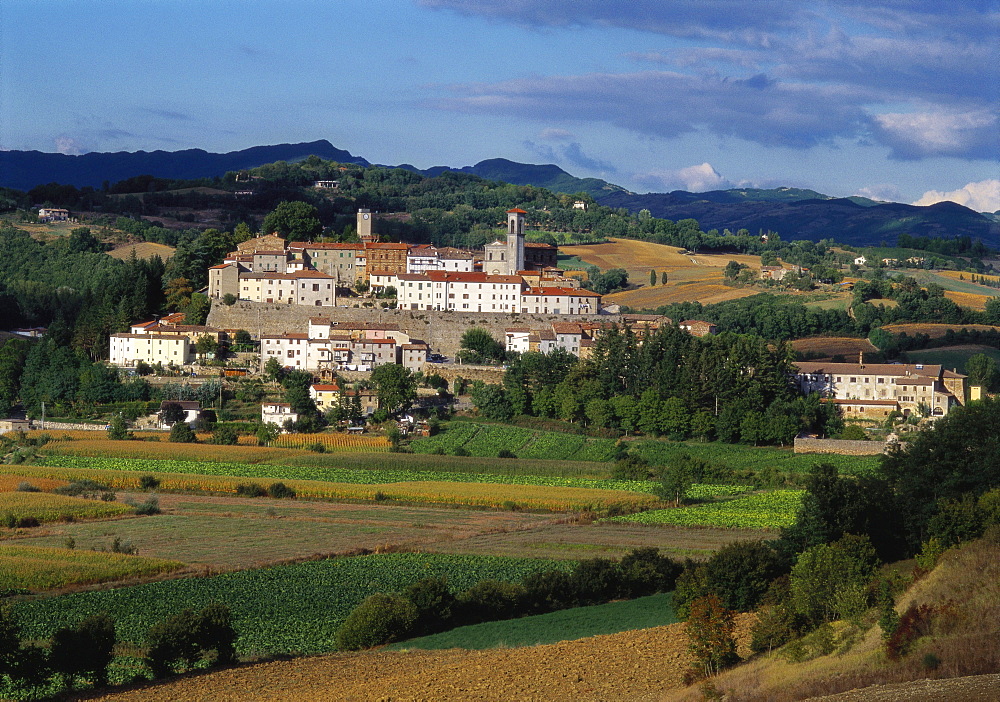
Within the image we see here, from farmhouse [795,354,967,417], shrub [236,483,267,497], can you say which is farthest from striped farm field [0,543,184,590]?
farmhouse [795,354,967,417]

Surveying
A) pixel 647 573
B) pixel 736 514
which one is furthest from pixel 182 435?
pixel 647 573

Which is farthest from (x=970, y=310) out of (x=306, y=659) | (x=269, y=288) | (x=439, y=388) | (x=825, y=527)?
(x=306, y=659)

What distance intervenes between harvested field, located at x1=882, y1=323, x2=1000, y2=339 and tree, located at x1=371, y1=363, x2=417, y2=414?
31.3m

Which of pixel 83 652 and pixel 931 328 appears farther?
pixel 931 328

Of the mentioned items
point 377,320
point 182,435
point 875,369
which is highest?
point 377,320

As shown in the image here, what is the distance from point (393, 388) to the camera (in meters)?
61.7

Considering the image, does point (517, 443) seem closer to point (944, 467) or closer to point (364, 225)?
point (944, 467)

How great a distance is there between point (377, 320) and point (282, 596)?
132ft

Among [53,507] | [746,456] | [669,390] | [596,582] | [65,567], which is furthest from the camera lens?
[669,390]

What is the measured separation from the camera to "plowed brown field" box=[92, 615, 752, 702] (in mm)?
22891

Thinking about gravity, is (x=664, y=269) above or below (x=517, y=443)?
above

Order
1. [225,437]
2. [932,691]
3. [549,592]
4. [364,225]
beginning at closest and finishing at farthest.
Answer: [932,691] → [549,592] → [225,437] → [364,225]

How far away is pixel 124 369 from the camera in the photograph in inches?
2623

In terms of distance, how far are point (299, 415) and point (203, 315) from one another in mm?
13320
